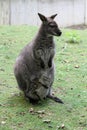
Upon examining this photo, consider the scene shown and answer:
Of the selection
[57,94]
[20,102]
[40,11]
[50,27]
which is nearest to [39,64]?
[50,27]

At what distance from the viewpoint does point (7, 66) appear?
26.8 ft

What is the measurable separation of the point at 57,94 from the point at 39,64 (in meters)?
0.86

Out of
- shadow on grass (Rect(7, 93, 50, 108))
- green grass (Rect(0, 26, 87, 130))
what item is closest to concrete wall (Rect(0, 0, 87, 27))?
green grass (Rect(0, 26, 87, 130))

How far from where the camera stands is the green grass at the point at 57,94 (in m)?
5.61

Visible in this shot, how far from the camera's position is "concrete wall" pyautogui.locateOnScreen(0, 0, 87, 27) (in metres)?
14.4

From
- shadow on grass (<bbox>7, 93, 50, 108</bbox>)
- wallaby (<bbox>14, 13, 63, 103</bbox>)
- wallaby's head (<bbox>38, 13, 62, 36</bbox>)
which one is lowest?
shadow on grass (<bbox>7, 93, 50, 108</bbox>)

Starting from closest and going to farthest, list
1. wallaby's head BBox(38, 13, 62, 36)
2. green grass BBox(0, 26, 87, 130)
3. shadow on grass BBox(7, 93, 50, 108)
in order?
green grass BBox(0, 26, 87, 130) < wallaby's head BBox(38, 13, 62, 36) < shadow on grass BBox(7, 93, 50, 108)

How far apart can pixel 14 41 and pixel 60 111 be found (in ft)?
14.3

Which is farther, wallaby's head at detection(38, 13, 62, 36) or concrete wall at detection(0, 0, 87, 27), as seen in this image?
concrete wall at detection(0, 0, 87, 27)

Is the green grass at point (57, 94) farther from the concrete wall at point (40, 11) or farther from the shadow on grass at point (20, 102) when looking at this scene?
the concrete wall at point (40, 11)

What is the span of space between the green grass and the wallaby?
234mm

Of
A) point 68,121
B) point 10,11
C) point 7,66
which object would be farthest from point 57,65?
point 10,11

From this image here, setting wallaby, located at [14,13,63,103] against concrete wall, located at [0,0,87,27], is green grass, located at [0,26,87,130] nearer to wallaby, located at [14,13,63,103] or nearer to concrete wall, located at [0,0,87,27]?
wallaby, located at [14,13,63,103]

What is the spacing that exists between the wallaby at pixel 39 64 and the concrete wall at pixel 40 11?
8.42m
